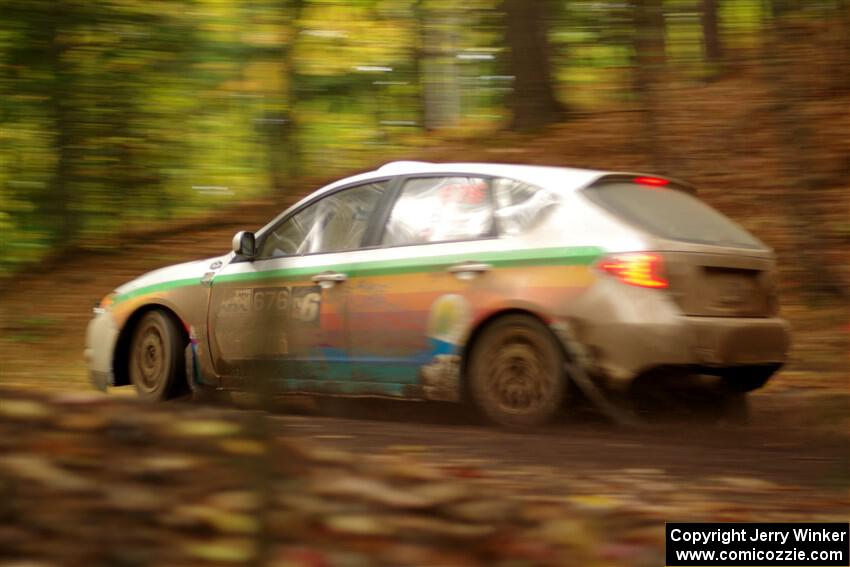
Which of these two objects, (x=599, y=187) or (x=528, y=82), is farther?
(x=528, y=82)

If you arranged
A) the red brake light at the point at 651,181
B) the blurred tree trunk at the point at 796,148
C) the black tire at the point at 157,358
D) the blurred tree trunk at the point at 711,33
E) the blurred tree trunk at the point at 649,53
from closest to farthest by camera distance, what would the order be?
the red brake light at the point at 651,181 < the black tire at the point at 157,358 < the blurred tree trunk at the point at 796,148 < the blurred tree trunk at the point at 649,53 < the blurred tree trunk at the point at 711,33

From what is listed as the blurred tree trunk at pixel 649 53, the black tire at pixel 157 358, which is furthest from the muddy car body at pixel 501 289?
the blurred tree trunk at pixel 649 53

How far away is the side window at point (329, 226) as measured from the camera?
7.76 metres

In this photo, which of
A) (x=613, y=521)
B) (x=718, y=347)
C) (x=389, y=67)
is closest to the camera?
(x=613, y=521)

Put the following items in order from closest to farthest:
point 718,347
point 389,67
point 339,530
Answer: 1. point 339,530
2. point 718,347
3. point 389,67

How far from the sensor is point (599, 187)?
22.8 feet

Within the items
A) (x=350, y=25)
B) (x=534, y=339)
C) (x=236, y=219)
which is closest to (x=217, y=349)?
(x=534, y=339)

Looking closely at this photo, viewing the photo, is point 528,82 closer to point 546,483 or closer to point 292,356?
point 292,356

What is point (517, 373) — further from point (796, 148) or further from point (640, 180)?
point (796, 148)

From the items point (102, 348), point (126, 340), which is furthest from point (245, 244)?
point (102, 348)

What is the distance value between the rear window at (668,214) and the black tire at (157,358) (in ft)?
11.4

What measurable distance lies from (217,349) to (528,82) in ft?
25.9

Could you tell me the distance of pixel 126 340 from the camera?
29.3ft

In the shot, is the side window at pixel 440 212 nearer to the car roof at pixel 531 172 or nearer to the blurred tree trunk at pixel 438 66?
the car roof at pixel 531 172
